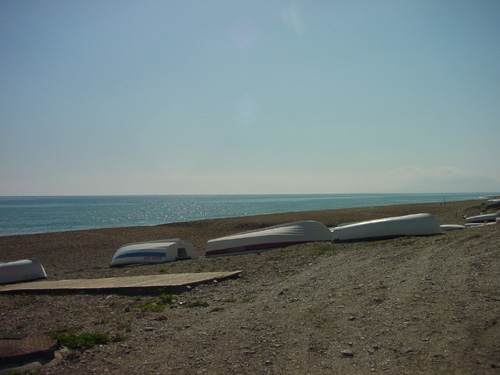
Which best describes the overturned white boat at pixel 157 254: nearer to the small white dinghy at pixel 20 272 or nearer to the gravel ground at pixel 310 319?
the small white dinghy at pixel 20 272

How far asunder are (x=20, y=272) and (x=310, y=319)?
12037mm

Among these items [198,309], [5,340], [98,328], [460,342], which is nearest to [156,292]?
[198,309]

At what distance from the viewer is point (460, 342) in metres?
4.86

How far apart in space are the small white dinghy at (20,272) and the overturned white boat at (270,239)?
23.8ft

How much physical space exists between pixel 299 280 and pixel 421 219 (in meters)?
9.70

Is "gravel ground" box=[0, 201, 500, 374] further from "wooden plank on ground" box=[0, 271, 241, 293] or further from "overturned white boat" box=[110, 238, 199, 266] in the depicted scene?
"overturned white boat" box=[110, 238, 199, 266]

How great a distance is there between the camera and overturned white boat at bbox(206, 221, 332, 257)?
1773cm

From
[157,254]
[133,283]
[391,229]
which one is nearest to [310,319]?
[133,283]

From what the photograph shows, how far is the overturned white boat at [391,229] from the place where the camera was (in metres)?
16.5

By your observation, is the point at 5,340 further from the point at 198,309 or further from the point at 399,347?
the point at 399,347

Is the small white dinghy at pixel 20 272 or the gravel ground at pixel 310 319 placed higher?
the gravel ground at pixel 310 319

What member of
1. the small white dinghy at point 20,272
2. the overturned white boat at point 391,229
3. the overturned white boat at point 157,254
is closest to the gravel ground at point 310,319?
the small white dinghy at point 20,272

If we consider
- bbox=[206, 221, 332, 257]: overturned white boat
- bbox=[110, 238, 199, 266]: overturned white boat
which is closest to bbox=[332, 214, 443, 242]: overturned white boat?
bbox=[206, 221, 332, 257]: overturned white boat

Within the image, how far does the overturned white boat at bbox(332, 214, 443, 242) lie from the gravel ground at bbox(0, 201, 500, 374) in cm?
479
